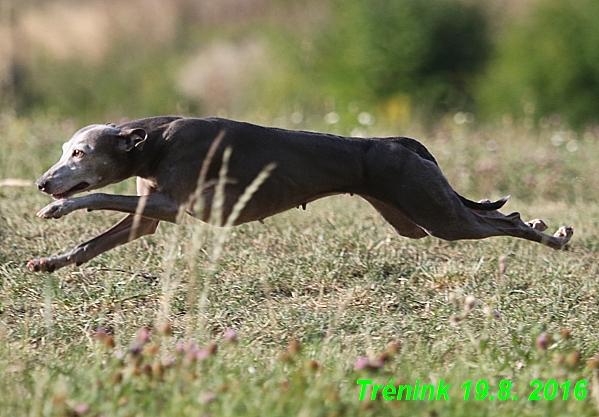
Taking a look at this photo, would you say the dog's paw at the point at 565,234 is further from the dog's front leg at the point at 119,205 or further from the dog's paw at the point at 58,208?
the dog's paw at the point at 58,208

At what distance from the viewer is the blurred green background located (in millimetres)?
14352

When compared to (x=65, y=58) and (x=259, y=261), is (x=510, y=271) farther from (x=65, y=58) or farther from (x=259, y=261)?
(x=65, y=58)

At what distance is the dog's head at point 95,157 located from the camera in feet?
17.0

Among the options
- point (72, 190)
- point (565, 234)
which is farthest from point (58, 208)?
point (565, 234)

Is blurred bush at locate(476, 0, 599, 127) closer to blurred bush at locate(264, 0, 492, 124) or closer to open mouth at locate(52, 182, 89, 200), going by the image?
blurred bush at locate(264, 0, 492, 124)

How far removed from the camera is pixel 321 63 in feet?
55.4

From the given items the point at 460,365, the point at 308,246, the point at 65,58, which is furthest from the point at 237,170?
the point at 65,58

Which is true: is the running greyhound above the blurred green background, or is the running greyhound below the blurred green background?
below

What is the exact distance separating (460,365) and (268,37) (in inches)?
566

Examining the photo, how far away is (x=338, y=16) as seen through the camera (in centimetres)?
1659

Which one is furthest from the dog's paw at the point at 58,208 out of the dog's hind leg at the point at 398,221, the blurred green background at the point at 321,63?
the blurred green background at the point at 321,63

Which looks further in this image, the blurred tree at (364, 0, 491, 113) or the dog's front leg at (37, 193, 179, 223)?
the blurred tree at (364, 0, 491, 113)

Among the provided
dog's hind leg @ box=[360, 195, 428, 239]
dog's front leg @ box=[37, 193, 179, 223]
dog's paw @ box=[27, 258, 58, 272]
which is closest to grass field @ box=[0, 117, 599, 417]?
dog's paw @ box=[27, 258, 58, 272]

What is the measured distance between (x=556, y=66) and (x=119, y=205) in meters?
10.6
